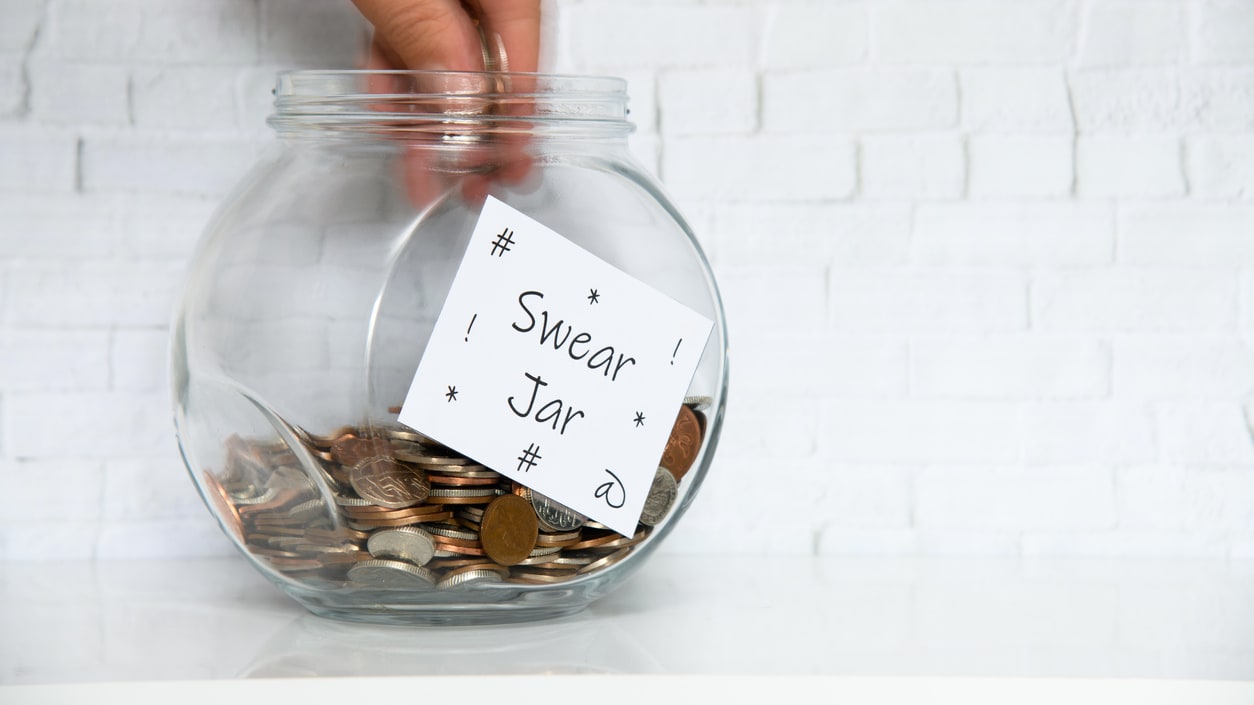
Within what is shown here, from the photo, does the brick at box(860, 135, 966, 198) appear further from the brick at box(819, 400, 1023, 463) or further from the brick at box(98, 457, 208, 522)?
the brick at box(98, 457, 208, 522)

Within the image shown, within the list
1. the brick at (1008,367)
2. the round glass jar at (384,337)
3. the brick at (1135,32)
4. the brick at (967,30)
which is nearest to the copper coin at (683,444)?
the round glass jar at (384,337)

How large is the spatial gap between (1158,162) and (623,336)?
0.58 meters

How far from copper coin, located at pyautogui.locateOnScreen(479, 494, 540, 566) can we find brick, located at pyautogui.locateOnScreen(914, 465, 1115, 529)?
1.48 ft

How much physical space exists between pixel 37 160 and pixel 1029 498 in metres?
0.93

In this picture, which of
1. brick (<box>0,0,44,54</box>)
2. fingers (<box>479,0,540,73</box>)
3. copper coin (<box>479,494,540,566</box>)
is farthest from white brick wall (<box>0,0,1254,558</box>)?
copper coin (<box>479,494,540,566</box>)

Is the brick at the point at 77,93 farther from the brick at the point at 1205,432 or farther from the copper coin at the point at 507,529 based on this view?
the brick at the point at 1205,432

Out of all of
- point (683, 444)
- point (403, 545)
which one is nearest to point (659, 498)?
point (683, 444)

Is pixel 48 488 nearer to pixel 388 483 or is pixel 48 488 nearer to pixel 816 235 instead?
pixel 388 483

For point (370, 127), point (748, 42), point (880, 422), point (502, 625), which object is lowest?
point (502, 625)

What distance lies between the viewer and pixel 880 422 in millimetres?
969

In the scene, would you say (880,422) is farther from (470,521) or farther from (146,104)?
(146,104)

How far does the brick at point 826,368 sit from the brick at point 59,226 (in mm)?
569

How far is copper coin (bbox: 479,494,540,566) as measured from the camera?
25.6 inches

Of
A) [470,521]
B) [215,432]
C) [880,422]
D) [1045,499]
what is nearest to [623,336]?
[470,521]
